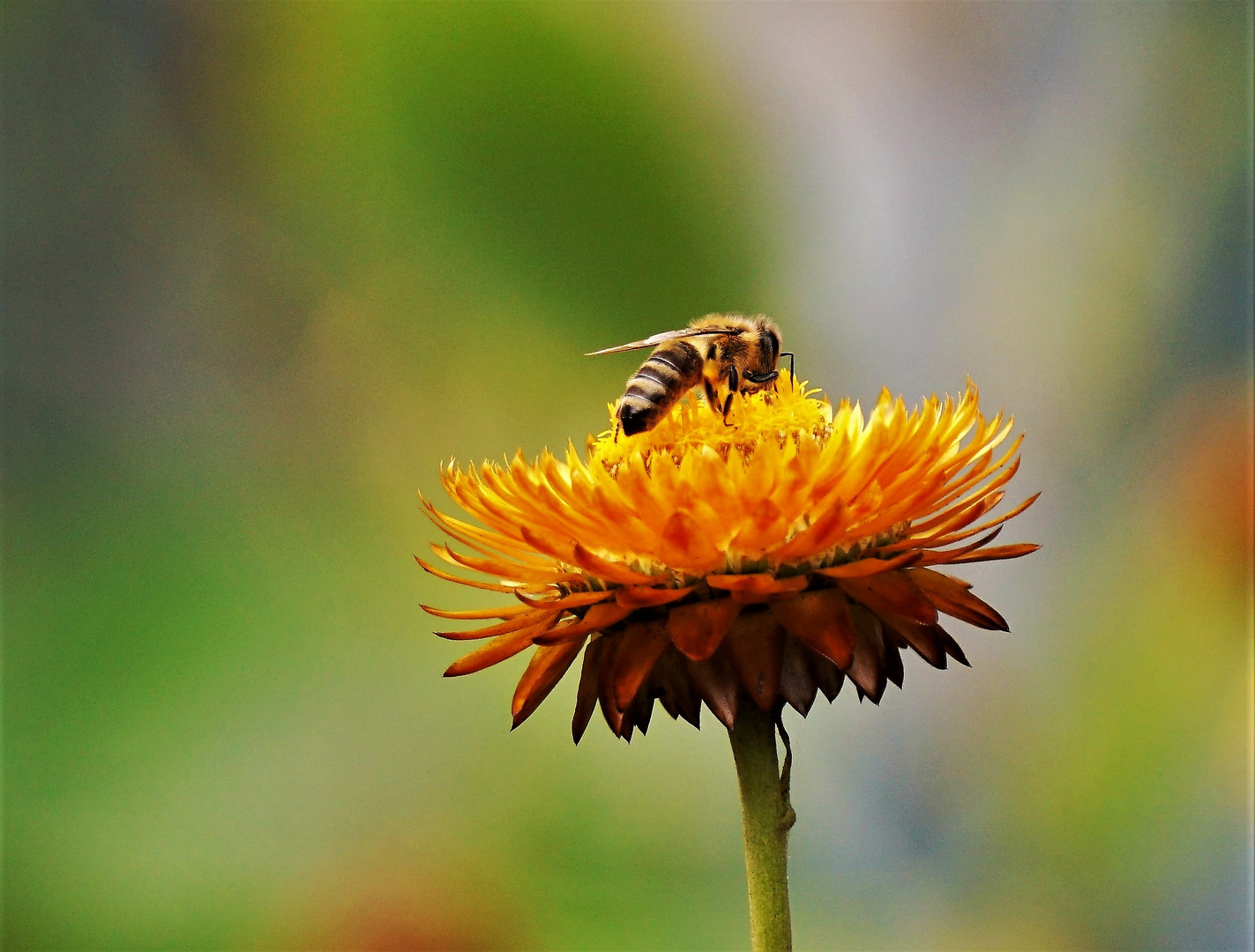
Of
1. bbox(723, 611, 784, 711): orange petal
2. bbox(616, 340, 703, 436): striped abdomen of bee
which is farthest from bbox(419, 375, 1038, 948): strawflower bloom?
bbox(616, 340, 703, 436): striped abdomen of bee

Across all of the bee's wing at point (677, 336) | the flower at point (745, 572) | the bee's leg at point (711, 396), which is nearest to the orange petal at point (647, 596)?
the flower at point (745, 572)

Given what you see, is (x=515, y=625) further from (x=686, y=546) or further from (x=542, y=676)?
(x=686, y=546)

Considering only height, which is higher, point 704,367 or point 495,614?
point 704,367

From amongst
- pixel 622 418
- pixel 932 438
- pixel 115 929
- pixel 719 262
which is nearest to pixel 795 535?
pixel 932 438

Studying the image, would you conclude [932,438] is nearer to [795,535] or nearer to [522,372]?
[795,535]

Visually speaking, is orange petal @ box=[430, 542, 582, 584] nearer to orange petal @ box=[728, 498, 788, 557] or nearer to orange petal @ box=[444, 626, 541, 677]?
orange petal @ box=[444, 626, 541, 677]

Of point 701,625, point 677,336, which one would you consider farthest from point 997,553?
point 677,336
